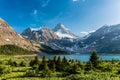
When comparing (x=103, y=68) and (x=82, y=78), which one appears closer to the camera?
(x=82, y=78)

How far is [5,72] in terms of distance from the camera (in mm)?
94125

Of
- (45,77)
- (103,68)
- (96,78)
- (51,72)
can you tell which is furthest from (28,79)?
(103,68)

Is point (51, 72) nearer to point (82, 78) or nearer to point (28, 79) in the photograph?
point (28, 79)

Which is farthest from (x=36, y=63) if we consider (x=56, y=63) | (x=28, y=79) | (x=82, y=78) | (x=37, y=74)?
(x=82, y=78)

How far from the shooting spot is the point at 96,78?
225ft

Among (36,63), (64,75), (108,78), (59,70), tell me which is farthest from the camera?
(36,63)

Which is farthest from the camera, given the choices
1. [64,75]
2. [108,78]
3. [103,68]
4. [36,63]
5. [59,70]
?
[36,63]

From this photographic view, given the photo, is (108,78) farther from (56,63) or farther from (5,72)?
(5,72)

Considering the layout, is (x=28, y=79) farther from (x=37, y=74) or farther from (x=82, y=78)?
(x=82, y=78)

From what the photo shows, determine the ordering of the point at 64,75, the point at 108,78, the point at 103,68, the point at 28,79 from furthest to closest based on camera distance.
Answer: the point at 103,68
the point at 64,75
the point at 28,79
the point at 108,78

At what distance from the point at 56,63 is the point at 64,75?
1678 cm

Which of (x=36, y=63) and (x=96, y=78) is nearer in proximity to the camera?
(x=96, y=78)

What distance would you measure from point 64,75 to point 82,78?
12424 mm

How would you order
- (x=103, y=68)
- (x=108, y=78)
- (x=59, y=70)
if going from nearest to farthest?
(x=108, y=78), (x=103, y=68), (x=59, y=70)
